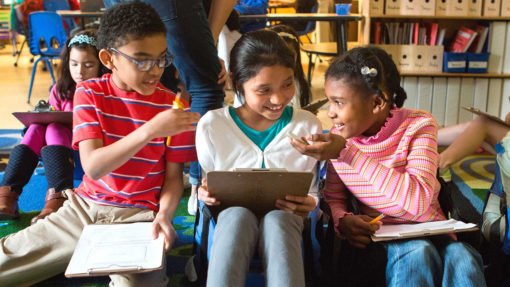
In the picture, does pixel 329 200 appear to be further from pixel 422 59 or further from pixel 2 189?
pixel 422 59

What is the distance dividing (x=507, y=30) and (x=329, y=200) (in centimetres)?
279

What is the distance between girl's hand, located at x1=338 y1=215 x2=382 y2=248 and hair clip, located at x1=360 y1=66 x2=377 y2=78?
410 mm

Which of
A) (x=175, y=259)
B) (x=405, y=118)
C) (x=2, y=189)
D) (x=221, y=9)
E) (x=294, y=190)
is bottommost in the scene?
(x=175, y=259)

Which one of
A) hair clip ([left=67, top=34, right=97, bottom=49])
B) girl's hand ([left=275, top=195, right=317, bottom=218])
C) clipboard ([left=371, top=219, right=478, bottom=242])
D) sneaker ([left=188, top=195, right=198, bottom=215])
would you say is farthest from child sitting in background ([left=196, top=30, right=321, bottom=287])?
hair clip ([left=67, top=34, right=97, bottom=49])

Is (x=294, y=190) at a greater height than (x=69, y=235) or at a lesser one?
greater

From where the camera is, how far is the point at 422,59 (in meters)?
3.65

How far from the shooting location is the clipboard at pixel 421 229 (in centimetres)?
125

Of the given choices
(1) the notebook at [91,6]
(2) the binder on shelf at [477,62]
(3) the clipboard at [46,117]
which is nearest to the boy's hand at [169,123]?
(3) the clipboard at [46,117]

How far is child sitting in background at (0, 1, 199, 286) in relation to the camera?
138cm

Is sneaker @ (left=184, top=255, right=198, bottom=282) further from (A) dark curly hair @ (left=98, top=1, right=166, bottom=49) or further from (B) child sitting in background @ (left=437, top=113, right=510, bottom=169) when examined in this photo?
(B) child sitting in background @ (left=437, top=113, right=510, bottom=169)

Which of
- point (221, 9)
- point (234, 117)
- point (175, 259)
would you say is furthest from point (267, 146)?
point (221, 9)

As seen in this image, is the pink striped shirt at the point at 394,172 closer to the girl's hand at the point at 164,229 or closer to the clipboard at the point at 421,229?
the clipboard at the point at 421,229

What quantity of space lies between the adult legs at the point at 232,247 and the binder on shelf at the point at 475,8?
9.80 ft

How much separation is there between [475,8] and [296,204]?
2.91 m
